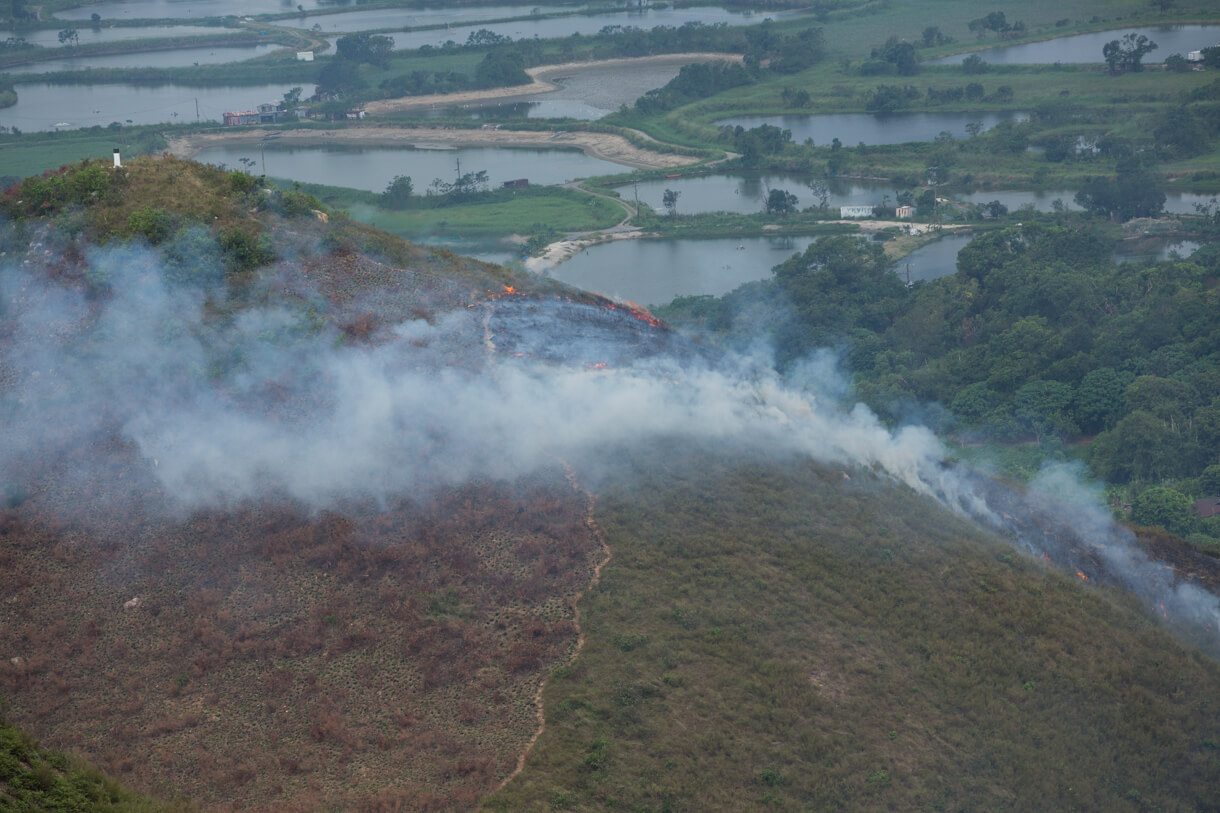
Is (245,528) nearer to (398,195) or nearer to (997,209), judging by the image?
(398,195)

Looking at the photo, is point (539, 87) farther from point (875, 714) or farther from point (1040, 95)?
point (875, 714)

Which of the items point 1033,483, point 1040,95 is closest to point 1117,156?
point 1040,95

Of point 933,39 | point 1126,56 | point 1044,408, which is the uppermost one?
point 933,39

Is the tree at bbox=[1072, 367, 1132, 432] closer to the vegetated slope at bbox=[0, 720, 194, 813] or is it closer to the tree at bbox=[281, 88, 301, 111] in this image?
the vegetated slope at bbox=[0, 720, 194, 813]

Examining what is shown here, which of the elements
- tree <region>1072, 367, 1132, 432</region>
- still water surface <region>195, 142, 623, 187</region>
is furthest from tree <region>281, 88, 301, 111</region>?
tree <region>1072, 367, 1132, 432</region>

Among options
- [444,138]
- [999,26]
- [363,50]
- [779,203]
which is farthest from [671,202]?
[999,26]

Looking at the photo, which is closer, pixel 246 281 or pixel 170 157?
pixel 246 281
